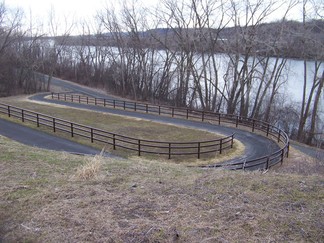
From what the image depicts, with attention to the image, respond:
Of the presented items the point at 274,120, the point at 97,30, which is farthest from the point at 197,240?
the point at 97,30

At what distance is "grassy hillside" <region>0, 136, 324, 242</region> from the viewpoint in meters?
4.01

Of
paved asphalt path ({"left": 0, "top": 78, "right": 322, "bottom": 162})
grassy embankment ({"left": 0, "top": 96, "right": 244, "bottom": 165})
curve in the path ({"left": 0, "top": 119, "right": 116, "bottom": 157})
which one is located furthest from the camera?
paved asphalt path ({"left": 0, "top": 78, "right": 322, "bottom": 162})

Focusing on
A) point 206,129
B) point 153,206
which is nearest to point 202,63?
point 206,129

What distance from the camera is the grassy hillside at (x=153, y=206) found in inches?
158

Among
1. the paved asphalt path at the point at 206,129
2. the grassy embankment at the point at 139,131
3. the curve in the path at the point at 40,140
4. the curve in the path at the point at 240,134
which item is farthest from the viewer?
the curve in the path at the point at 240,134

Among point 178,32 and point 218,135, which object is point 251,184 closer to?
point 218,135

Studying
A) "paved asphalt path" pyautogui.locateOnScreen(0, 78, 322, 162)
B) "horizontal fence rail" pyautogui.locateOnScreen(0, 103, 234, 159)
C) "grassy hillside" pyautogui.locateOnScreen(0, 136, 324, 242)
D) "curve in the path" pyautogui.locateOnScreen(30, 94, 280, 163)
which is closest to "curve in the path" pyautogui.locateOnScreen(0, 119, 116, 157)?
"paved asphalt path" pyautogui.locateOnScreen(0, 78, 322, 162)

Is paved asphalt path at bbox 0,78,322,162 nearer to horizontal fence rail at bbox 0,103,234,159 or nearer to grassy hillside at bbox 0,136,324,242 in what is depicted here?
horizontal fence rail at bbox 0,103,234,159

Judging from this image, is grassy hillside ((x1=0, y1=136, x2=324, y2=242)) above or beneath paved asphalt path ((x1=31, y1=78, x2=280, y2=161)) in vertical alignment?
above

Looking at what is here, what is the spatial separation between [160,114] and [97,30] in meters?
40.1

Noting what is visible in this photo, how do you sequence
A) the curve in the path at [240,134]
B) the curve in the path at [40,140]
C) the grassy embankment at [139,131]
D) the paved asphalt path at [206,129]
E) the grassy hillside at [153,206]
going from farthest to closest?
the curve in the path at [240,134] → the paved asphalt path at [206,129] → the curve in the path at [40,140] → the grassy embankment at [139,131] → the grassy hillside at [153,206]

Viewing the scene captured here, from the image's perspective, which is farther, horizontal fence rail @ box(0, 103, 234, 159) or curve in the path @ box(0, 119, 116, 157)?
curve in the path @ box(0, 119, 116, 157)

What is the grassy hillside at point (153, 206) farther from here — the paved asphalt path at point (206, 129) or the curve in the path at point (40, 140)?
the paved asphalt path at point (206, 129)

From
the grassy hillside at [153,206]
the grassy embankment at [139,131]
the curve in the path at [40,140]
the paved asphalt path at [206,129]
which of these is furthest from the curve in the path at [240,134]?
the grassy hillside at [153,206]
